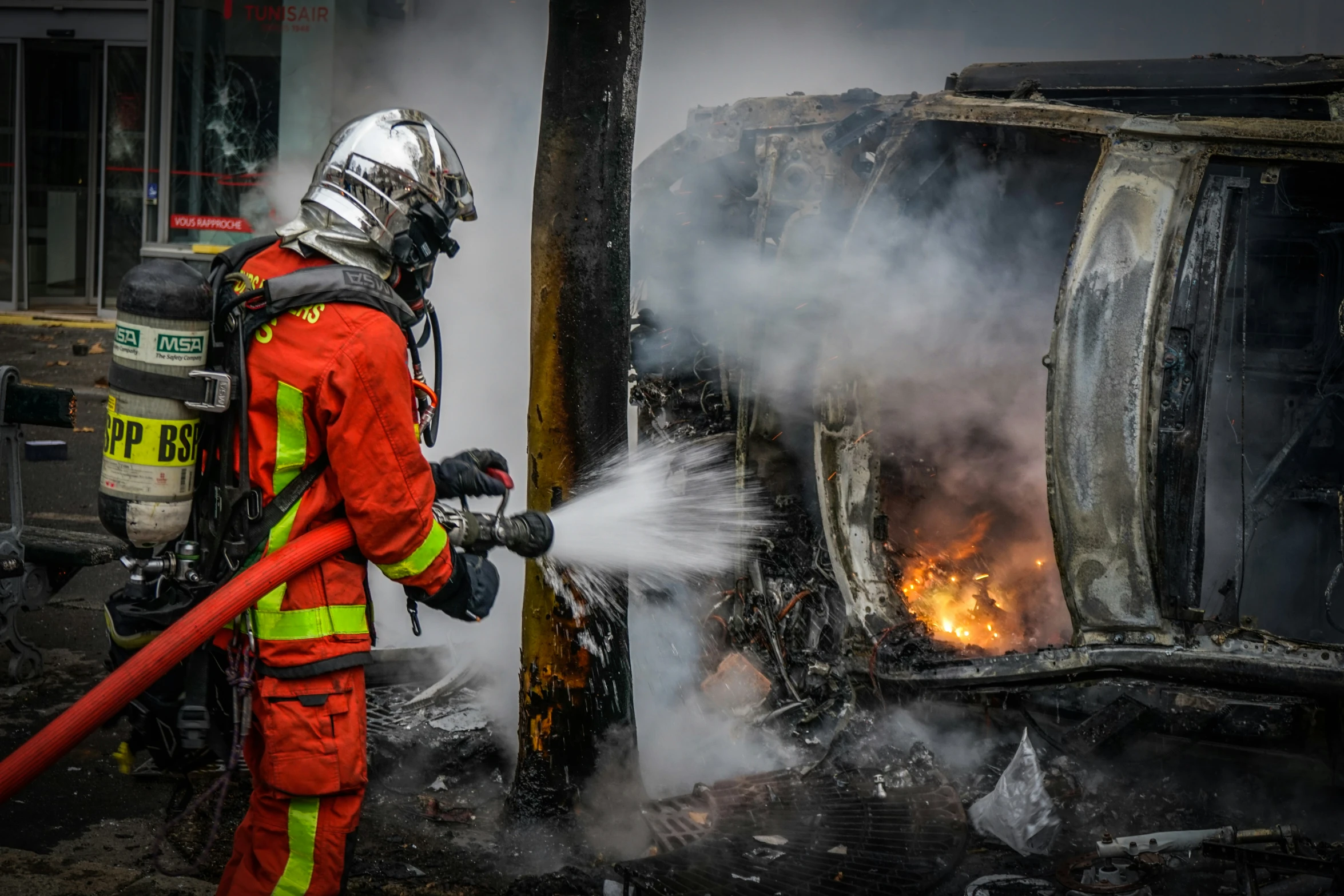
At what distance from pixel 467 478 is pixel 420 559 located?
1.47 ft

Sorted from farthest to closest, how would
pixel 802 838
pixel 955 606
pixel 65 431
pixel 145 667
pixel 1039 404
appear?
pixel 65 431 → pixel 1039 404 → pixel 955 606 → pixel 802 838 → pixel 145 667

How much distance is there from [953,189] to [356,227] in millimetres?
3021

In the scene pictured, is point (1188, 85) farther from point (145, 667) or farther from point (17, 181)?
point (17, 181)

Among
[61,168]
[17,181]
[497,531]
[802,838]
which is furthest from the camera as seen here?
[61,168]

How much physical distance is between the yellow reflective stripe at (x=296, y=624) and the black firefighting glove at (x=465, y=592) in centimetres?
21

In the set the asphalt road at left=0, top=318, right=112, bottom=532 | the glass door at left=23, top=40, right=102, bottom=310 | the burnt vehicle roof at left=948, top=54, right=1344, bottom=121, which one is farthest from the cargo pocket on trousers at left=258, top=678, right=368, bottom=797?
the glass door at left=23, top=40, right=102, bottom=310

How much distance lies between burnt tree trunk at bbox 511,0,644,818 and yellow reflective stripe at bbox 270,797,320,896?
1.36m

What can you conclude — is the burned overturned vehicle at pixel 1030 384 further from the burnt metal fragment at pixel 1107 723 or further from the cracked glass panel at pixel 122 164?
the cracked glass panel at pixel 122 164

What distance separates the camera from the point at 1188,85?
4398 millimetres

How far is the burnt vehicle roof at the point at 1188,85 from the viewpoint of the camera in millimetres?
4066

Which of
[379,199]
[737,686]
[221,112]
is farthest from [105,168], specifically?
[379,199]

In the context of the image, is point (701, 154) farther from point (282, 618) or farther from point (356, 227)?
point (282, 618)

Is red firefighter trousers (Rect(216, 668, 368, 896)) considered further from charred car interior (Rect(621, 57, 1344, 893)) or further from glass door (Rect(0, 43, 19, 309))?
glass door (Rect(0, 43, 19, 309))

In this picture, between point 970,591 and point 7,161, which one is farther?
point 7,161
